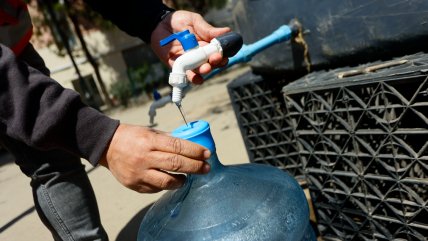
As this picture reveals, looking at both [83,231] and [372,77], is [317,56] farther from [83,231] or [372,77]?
[83,231]

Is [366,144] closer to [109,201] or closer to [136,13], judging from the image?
[136,13]

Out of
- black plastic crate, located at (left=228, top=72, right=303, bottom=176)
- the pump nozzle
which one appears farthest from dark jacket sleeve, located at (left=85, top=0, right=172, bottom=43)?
black plastic crate, located at (left=228, top=72, right=303, bottom=176)

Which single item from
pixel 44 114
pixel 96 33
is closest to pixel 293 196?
pixel 44 114

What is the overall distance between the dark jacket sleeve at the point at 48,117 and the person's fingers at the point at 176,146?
0.51 feet

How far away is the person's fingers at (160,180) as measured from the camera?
3.19 ft

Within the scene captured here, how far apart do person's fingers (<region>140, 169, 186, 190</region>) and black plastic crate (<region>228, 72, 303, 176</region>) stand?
1.55 meters

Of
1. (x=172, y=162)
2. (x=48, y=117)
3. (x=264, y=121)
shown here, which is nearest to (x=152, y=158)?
(x=172, y=162)

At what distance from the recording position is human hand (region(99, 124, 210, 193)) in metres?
0.96

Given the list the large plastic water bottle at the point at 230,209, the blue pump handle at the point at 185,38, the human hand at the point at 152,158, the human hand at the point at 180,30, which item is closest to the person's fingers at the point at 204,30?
the human hand at the point at 180,30

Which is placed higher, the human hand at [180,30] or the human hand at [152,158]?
the human hand at [180,30]

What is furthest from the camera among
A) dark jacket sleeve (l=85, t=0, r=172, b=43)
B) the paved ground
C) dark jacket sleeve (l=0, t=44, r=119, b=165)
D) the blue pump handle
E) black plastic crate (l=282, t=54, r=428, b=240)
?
the paved ground

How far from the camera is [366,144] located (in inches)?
62.7

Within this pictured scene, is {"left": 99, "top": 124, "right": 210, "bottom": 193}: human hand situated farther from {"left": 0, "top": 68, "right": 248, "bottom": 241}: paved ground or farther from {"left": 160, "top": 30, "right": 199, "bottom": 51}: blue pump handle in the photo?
{"left": 0, "top": 68, "right": 248, "bottom": 241}: paved ground

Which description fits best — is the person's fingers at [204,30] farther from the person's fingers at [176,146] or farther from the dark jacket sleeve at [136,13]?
the person's fingers at [176,146]
